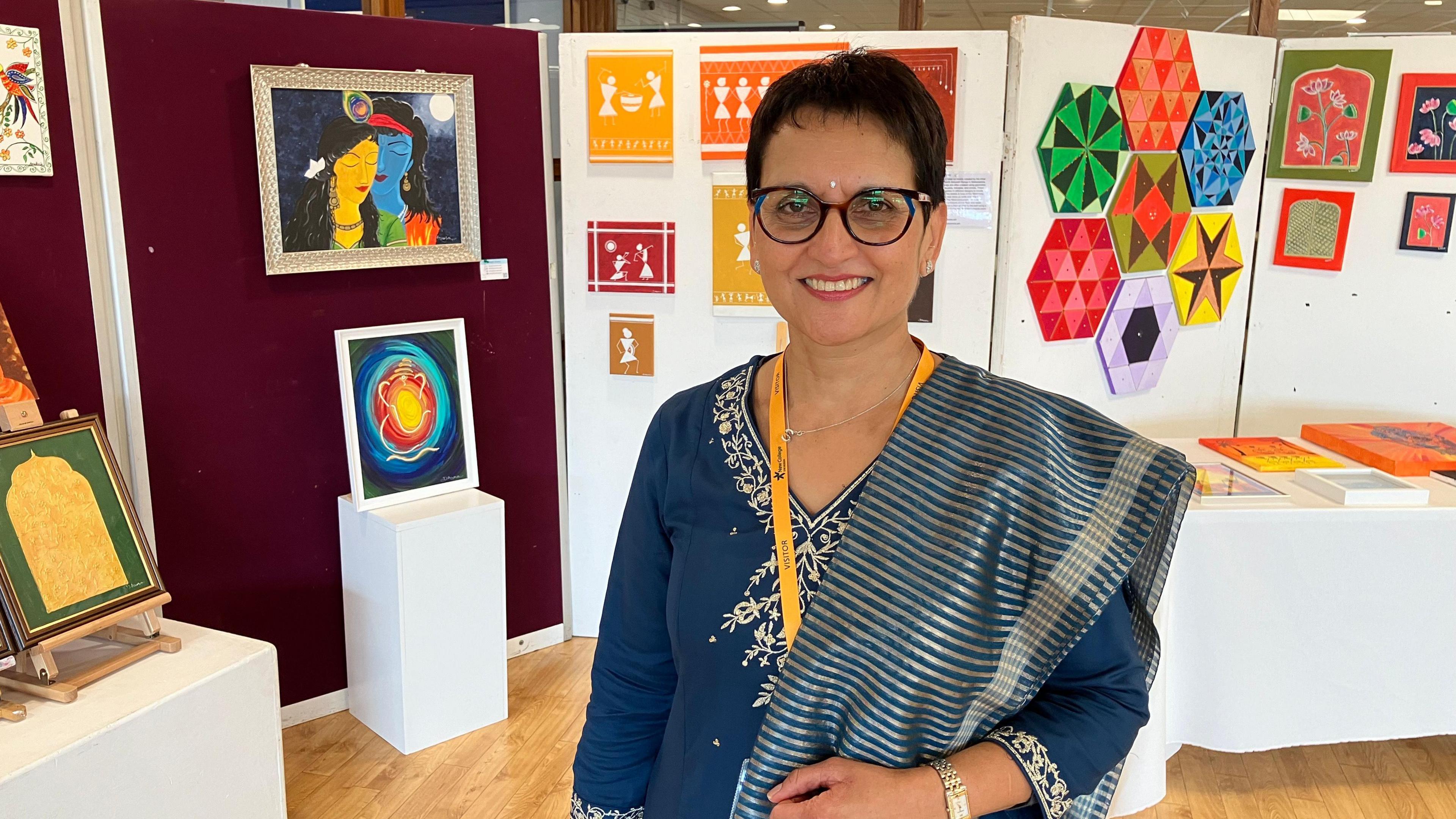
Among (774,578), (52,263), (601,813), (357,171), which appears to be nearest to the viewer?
(774,578)

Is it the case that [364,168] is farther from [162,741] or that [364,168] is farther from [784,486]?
[784,486]

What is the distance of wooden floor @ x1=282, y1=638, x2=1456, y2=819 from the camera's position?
2732 millimetres

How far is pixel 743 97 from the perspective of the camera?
3277 millimetres

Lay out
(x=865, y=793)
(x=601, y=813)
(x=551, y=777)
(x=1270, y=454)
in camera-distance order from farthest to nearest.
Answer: (x=1270, y=454), (x=551, y=777), (x=601, y=813), (x=865, y=793)

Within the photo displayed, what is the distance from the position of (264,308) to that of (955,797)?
2521mm

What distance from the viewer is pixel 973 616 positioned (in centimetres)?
102

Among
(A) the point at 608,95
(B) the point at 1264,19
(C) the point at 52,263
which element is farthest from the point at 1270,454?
(C) the point at 52,263

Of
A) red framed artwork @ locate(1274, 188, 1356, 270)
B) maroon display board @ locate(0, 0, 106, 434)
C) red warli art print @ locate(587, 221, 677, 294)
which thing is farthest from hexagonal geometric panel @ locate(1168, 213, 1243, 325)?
maroon display board @ locate(0, 0, 106, 434)

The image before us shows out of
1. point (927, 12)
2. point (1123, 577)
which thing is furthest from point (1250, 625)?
point (927, 12)

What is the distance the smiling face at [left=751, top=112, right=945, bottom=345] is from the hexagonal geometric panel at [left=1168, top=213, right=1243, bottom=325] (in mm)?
2675

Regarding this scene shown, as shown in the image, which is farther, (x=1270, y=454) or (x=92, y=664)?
(x=1270, y=454)

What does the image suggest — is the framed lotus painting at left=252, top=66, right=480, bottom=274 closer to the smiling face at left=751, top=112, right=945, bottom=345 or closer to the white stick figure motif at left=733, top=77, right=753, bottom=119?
the white stick figure motif at left=733, top=77, right=753, bottom=119

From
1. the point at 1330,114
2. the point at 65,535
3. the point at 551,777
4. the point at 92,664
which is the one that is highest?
the point at 1330,114

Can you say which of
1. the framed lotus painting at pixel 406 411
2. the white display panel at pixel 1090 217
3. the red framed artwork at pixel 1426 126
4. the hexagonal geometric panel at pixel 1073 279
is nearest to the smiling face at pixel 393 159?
the framed lotus painting at pixel 406 411
